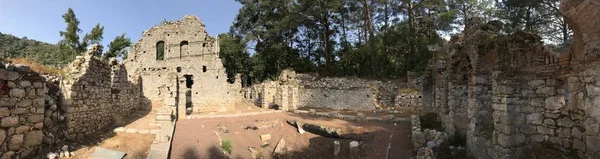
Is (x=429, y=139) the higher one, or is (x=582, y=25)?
(x=582, y=25)

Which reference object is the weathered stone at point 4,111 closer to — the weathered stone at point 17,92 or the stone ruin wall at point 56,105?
the stone ruin wall at point 56,105

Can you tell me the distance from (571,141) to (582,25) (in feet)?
6.06

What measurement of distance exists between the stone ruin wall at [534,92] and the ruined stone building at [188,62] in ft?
61.6

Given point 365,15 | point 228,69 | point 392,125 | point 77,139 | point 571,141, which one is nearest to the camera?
point 571,141

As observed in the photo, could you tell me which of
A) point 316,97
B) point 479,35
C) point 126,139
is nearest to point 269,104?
point 316,97

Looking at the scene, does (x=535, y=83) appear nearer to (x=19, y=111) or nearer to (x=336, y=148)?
(x=336, y=148)

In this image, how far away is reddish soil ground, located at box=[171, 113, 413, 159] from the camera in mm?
9791

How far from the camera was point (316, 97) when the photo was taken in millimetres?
26297


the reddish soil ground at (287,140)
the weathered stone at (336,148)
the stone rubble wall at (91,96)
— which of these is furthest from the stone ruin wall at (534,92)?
the stone rubble wall at (91,96)

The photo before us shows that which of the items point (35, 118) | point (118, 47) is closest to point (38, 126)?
point (35, 118)

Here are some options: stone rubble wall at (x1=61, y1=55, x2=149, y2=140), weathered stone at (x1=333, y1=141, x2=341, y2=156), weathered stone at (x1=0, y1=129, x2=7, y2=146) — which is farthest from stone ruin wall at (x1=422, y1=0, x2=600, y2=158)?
stone rubble wall at (x1=61, y1=55, x2=149, y2=140)

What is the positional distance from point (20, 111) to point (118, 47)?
33.6 meters

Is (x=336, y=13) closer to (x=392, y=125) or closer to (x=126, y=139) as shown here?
(x=392, y=125)

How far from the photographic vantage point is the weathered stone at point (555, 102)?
193 inches
